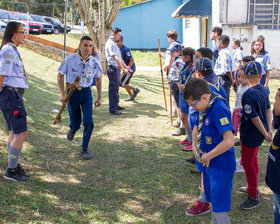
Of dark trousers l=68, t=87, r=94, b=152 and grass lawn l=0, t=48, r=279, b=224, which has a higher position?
dark trousers l=68, t=87, r=94, b=152

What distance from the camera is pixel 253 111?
375 cm

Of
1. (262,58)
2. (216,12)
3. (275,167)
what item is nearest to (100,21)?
(216,12)

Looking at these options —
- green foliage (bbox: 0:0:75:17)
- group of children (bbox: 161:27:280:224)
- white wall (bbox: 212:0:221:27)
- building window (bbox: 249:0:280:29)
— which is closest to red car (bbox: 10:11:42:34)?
green foliage (bbox: 0:0:75:17)

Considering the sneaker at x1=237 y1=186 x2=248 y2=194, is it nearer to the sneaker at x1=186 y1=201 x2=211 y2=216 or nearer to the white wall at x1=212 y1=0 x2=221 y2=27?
the sneaker at x1=186 y1=201 x2=211 y2=216

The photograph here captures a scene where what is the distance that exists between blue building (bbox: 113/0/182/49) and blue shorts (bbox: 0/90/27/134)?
82.6ft

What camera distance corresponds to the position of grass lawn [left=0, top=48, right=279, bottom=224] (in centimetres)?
390

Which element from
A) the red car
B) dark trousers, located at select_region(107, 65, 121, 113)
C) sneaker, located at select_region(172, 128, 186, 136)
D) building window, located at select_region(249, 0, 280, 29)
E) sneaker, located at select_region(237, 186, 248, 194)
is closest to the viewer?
sneaker, located at select_region(237, 186, 248, 194)

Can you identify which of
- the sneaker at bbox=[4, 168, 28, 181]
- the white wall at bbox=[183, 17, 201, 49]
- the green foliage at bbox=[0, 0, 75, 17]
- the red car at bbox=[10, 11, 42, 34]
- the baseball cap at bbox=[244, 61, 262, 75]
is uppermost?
the green foliage at bbox=[0, 0, 75, 17]

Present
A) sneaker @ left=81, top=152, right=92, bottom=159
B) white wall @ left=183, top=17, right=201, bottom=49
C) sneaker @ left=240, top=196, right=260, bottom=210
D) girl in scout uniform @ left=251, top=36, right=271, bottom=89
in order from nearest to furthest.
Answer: sneaker @ left=240, top=196, right=260, bottom=210 → sneaker @ left=81, top=152, right=92, bottom=159 → girl in scout uniform @ left=251, top=36, right=271, bottom=89 → white wall @ left=183, top=17, right=201, bottom=49

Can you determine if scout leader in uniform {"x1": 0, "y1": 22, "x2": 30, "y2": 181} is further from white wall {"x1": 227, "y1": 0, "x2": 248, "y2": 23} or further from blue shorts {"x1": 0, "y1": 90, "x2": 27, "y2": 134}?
white wall {"x1": 227, "y1": 0, "x2": 248, "y2": 23}

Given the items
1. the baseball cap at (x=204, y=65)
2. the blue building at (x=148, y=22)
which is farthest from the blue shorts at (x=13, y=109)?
the blue building at (x=148, y=22)

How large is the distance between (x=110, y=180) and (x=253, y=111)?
2.30 m

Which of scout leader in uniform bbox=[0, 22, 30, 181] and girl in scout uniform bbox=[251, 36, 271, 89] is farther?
girl in scout uniform bbox=[251, 36, 271, 89]

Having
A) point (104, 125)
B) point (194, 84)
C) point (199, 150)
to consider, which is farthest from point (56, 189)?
point (104, 125)
